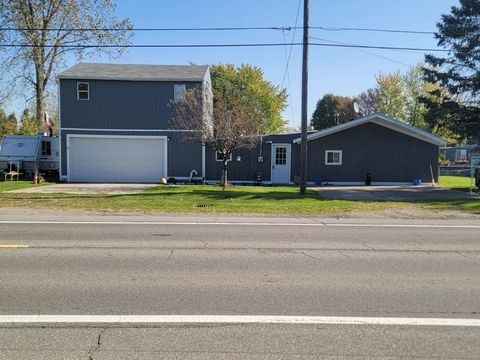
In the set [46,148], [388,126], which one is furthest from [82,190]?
[388,126]

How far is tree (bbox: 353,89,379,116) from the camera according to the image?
59347 mm

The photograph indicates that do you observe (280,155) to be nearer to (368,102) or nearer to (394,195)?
(394,195)

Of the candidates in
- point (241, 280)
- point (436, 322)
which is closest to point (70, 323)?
point (241, 280)

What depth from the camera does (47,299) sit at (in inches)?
207

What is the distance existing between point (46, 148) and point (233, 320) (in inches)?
1096

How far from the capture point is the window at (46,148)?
28891 mm

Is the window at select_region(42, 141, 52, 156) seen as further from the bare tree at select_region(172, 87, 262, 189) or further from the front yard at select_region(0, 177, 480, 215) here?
the front yard at select_region(0, 177, 480, 215)

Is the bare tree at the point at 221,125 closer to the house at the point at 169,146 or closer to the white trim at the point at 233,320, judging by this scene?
the house at the point at 169,146

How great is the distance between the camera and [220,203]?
1592 cm

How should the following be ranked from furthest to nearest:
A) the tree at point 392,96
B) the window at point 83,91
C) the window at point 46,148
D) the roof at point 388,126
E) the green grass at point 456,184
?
the tree at point 392,96 → the window at point 46,148 → the window at point 83,91 → the roof at point 388,126 → the green grass at point 456,184

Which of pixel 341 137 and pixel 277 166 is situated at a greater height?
pixel 341 137

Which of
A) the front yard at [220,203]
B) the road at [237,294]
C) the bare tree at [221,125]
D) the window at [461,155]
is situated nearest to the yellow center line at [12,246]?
the road at [237,294]

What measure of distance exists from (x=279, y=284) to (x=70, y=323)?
2684mm

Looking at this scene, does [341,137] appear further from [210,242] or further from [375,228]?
[210,242]
